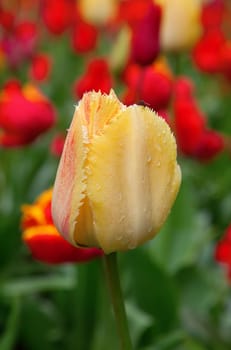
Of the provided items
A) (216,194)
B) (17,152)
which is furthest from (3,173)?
(216,194)

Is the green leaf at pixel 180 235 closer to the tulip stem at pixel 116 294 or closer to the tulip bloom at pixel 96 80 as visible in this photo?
the tulip bloom at pixel 96 80

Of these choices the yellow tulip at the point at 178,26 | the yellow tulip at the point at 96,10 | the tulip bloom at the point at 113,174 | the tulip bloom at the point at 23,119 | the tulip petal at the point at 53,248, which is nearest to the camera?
the tulip bloom at the point at 113,174

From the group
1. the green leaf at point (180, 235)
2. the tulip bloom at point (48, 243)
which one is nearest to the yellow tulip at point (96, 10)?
the green leaf at point (180, 235)

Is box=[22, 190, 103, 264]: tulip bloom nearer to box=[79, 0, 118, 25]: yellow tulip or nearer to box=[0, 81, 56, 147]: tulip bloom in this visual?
box=[0, 81, 56, 147]: tulip bloom

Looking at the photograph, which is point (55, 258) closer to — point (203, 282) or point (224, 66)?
point (203, 282)

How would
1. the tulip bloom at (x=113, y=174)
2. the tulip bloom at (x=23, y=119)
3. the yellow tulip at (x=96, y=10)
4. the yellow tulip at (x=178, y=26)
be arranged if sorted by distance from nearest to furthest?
the tulip bloom at (x=113, y=174), the tulip bloom at (x=23, y=119), the yellow tulip at (x=178, y=26), the yellow tulip at (x=96, y=10)

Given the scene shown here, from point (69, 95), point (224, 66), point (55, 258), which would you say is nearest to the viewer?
point (55, 258)

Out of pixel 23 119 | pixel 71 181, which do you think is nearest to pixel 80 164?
pixel 71 181
